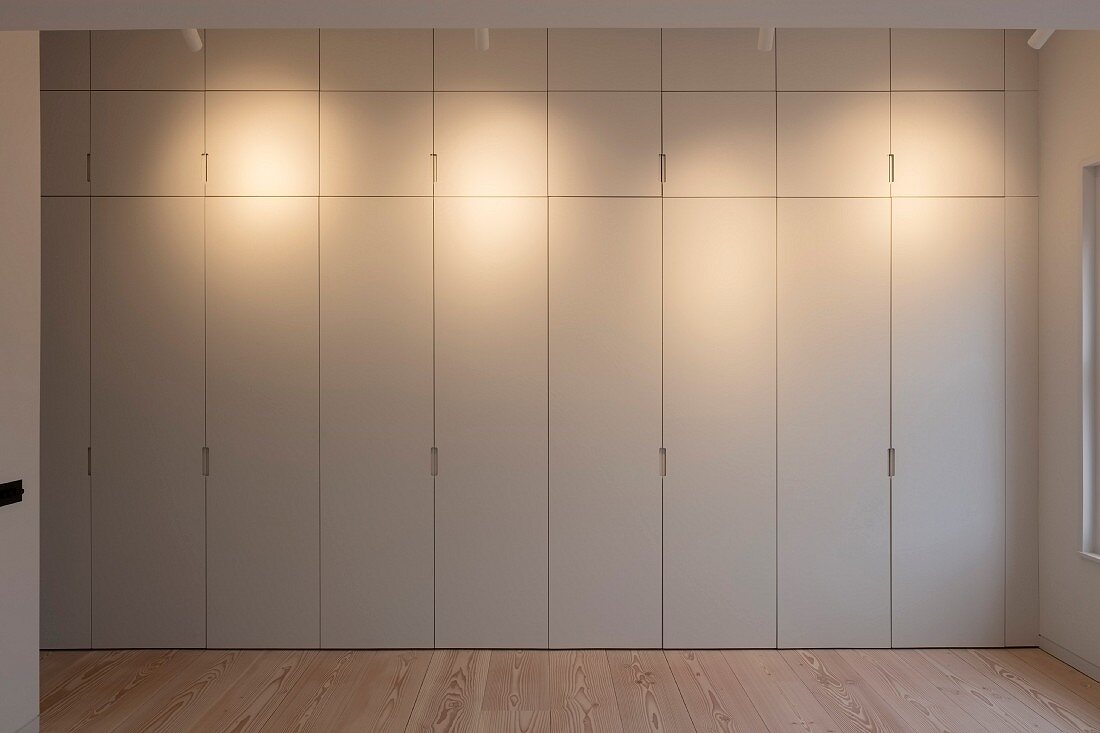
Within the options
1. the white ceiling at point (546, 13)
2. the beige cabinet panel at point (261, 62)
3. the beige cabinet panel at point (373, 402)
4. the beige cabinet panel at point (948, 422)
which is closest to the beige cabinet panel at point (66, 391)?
the beige cabinet panel at point (261, 62)

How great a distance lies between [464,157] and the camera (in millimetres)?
4637

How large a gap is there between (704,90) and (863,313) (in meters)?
1.48

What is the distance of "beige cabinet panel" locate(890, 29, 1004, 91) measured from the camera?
4.66 meters

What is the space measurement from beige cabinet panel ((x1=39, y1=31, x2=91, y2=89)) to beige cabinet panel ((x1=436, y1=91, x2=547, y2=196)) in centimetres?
193

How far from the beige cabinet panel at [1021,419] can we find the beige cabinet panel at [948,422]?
0.16 feet

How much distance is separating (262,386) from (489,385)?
4.02ft

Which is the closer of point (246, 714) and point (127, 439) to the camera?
point (246, 714)

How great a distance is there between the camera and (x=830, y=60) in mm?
4656

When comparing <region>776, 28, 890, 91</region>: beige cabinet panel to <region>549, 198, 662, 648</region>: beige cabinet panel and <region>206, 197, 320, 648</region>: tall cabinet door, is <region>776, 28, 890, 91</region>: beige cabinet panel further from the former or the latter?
<region>206, 197, 320, 648</region>: tall cabinet door

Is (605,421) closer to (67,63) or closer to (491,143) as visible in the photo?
(491,143)

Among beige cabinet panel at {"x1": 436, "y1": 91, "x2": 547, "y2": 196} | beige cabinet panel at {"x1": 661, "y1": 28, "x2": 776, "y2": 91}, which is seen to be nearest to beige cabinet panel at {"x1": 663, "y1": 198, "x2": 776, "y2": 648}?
beige cabinet panel at {"x1": 661, "y1": 28, "x2": 776, "y2": 91}

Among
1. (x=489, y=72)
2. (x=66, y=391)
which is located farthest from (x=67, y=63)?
(x=489, y=72)

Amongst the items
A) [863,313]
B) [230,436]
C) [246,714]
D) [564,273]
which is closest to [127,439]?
[230,436]

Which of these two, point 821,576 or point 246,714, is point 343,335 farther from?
point 821,576
